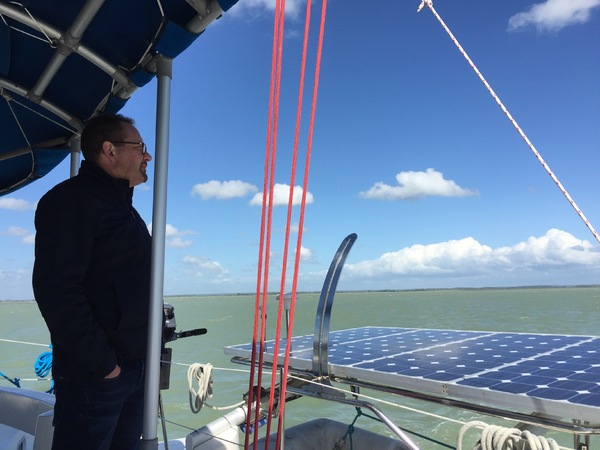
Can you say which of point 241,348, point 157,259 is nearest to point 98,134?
point 157,259

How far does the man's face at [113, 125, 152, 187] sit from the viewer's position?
167 cm

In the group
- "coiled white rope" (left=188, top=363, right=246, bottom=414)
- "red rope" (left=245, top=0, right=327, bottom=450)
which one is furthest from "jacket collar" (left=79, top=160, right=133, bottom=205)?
"coiled white rope" (left=188, top=363, right=246, bottom=414)

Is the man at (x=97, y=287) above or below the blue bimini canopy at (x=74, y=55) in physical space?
below

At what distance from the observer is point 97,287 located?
58.6 inches

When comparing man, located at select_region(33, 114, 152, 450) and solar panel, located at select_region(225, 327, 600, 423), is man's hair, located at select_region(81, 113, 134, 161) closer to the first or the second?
man, located at select_region(33, 114, 152, 450)

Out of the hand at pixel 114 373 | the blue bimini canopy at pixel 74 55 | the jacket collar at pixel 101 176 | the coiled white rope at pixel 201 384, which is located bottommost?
the coiled white rope at pixel 201 384

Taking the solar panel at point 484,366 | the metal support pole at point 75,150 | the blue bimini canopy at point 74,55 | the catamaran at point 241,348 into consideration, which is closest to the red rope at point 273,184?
the catamaran at point 241,348

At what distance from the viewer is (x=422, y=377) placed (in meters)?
1.91

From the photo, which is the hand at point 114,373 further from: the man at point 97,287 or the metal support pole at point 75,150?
the metal support pole at point 75,150

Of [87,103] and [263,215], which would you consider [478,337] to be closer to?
[263,215]

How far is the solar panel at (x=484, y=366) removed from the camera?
164 centimetres

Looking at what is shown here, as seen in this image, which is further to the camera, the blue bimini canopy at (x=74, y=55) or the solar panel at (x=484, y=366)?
the blue bimini canopy at (x=74, y=55)

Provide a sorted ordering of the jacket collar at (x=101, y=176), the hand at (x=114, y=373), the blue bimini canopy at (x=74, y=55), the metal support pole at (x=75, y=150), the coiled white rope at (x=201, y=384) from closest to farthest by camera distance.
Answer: the hand at (x=114, y=373), the jacket collar at (x=101, y=176), the blue bimini canopy at (x=74, y=55), the coiled white rope at (x=201, y=384), the metal support pole at (x=75, y=150)

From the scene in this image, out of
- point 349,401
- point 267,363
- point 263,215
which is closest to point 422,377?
point 349,401
